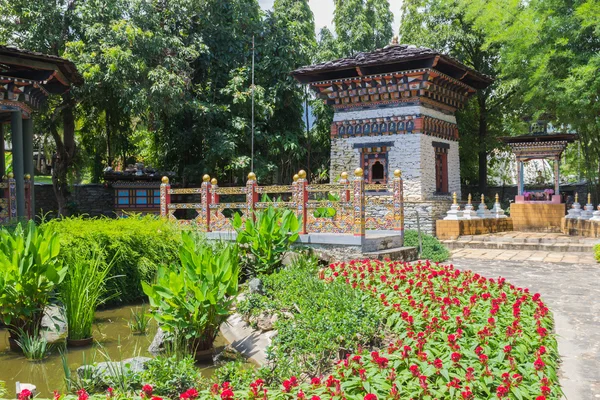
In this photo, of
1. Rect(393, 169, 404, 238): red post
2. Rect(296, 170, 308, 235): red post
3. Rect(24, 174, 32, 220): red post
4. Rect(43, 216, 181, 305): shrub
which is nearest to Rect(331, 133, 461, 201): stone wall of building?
Rect(393, 169, 404, 238): red post

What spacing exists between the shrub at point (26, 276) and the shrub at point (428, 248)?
24.7 feet

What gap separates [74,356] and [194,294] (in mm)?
1705

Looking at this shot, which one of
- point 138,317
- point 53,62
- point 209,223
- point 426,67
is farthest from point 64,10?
point 138,317

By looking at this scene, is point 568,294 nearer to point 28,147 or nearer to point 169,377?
point 169,377

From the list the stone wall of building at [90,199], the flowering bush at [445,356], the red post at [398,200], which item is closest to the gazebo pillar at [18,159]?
the stone wall of building at [90,199]

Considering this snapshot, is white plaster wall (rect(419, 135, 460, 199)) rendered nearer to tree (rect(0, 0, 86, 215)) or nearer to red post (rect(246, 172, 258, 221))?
red post (rect(246, 172, 258, 221))

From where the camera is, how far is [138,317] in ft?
24.7

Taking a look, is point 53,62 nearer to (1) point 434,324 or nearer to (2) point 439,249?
(2) point 439,249

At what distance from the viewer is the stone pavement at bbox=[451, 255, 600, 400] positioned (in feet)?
14.8

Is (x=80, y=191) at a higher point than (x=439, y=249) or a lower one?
higher

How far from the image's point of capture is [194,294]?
5605 mm

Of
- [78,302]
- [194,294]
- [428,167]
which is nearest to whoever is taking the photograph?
[194,294]

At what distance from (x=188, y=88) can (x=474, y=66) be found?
11.8 meters

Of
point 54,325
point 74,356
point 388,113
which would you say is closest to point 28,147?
point 54,325
